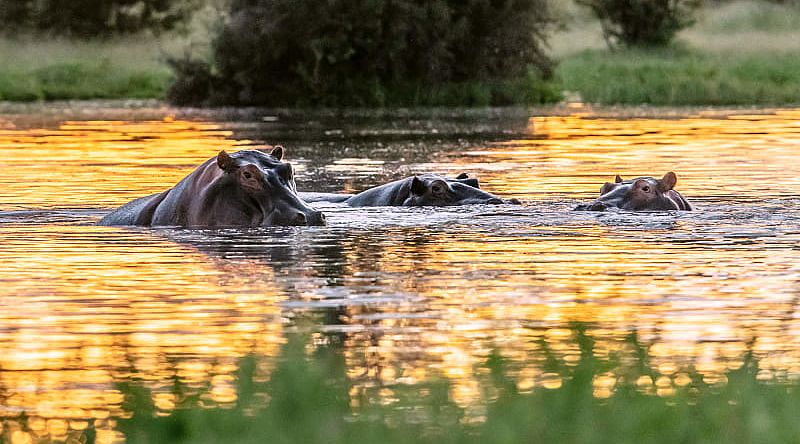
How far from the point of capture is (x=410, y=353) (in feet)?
21.2

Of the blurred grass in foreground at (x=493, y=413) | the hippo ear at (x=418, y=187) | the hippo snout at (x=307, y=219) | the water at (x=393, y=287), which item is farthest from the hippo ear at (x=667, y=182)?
the blurred grass in foreground at (x=493, y=413)

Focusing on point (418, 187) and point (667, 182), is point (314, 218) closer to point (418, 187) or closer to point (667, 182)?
point (418, 187)

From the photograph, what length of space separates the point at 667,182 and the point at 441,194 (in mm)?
1781

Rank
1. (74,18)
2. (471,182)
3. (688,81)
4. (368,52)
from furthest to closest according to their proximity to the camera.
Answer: (74,18), (368,52), (688,81), (471,182)

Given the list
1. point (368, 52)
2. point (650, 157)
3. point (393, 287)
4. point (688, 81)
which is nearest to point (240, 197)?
point (393, 287)

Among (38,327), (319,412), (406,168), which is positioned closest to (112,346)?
(38,327)

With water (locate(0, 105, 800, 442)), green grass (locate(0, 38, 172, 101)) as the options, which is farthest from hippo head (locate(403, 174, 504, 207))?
green grass (locate(0, 38, 172, 101))

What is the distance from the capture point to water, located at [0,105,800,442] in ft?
20.0

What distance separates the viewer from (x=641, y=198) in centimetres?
1220

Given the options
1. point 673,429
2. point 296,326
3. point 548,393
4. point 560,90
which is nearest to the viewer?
point 673,429

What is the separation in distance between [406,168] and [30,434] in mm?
13367

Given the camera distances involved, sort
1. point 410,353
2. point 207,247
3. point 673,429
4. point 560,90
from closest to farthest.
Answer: point 673,429
point 410,353
point 207,247
point 560,90

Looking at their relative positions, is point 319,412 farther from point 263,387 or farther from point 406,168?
point 406,168

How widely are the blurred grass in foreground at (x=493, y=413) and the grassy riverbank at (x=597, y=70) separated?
29548mm
